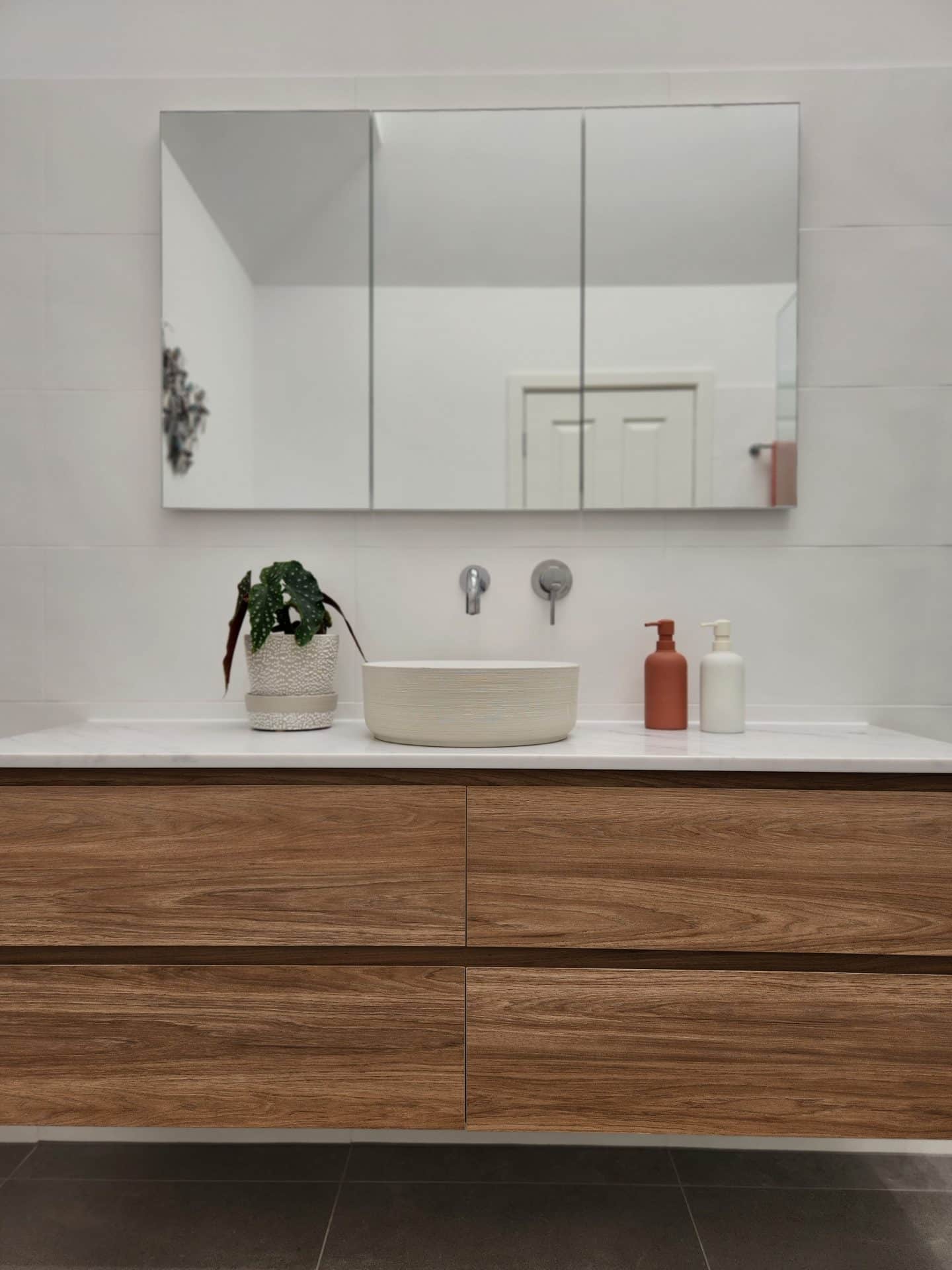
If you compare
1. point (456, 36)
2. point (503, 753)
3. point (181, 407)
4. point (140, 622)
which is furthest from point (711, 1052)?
point (456, 36)

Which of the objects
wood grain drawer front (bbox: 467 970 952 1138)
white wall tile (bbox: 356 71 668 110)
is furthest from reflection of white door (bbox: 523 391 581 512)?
wood grain drawer front (bbox: 467 970 952 1138)

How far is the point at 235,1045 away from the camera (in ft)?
4.05

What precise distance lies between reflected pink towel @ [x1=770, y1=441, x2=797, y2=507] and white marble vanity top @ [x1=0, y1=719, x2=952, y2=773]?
48 centimetres

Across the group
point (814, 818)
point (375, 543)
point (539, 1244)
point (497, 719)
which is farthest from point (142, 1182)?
point (814, 818)

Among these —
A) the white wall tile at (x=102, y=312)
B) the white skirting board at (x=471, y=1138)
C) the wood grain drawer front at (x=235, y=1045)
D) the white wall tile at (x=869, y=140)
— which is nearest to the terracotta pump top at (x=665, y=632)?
the wood grain drawer front at (x=235, y=1045)

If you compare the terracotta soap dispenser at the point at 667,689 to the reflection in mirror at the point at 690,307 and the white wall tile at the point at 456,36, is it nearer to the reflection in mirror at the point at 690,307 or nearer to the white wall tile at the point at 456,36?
the reflection in mirror at the point at 690,307

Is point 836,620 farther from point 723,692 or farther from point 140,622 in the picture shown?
point 140,622

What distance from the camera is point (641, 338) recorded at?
169 cm

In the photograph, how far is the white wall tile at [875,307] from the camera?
1682 mm

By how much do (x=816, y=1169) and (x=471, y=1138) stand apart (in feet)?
2.11

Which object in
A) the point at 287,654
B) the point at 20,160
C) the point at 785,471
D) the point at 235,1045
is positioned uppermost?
the point at 20,160

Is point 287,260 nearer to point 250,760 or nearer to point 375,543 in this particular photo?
point 375,543

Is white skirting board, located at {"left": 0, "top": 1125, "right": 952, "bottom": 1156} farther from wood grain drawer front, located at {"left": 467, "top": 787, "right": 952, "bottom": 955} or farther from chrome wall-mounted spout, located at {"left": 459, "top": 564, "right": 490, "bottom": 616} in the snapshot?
chrome wall-mounted spout, located at {"left": 459, "top": 564, "right": 490, "bottom": 616}

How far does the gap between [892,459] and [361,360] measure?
1048 mm
